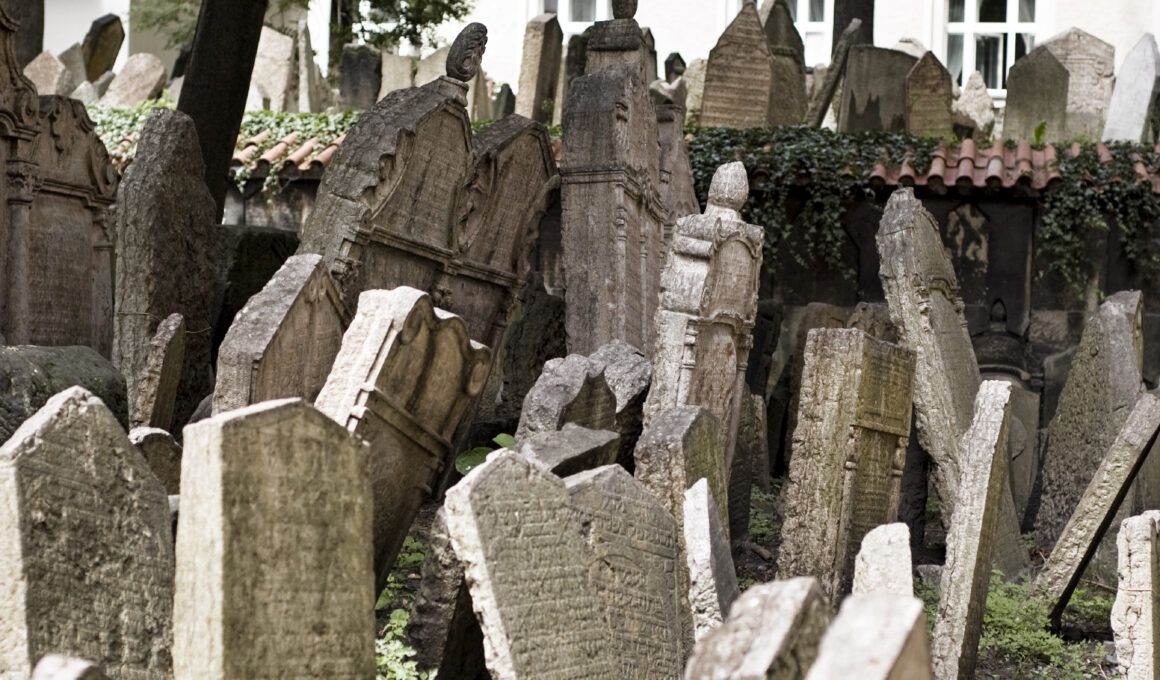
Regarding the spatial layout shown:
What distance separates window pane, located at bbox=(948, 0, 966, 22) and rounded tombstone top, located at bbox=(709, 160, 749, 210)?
18.3 metres

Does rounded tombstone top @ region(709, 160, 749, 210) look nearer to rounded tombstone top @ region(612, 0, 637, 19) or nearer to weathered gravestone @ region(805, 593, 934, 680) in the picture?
rounded tombstone top @ region(612, 0, 637, 19)

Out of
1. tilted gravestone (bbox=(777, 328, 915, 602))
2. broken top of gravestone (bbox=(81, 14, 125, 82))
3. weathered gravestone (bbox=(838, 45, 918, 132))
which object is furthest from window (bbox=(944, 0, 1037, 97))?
tilted gravestone (bbox=(777, 328, 915, 602))

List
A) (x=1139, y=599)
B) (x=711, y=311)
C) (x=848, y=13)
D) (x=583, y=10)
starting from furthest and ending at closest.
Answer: (x=583, y=10) → (x=848, y=13) → (x=711, y=311) → (x=1139, y=599)

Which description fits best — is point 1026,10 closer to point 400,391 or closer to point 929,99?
point 929,99

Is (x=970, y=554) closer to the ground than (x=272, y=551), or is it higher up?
higher up

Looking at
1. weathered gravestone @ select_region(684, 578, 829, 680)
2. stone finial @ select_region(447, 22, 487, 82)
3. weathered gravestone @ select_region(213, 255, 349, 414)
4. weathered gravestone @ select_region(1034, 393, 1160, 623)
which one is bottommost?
weathered gravestone @ select_region(684, 578, 829, 680)

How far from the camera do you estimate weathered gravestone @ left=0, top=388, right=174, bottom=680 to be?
3660mm

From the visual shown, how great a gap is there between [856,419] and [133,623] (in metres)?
3.45

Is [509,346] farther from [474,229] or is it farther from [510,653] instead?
[510,653]

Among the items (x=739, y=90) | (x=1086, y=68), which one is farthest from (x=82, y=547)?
(x=1086, y=68)

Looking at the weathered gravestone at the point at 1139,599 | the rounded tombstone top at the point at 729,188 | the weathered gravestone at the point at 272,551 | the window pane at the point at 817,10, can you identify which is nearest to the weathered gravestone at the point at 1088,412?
the rounded tombstone top at the point at 729,188

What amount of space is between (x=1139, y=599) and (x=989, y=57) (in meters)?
21.0

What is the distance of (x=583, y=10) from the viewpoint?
25.7 meters

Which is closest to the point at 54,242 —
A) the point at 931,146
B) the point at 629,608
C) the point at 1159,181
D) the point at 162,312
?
the point at 162,312
